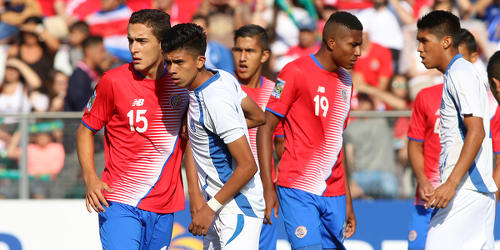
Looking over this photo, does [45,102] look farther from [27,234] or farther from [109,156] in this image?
[109,156]

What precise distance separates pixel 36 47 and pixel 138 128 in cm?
592

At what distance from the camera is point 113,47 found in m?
11.1

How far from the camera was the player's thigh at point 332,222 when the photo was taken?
254 inches

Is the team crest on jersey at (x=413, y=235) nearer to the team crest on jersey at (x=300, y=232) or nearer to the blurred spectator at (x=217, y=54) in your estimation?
the team crest on jersey at (x=300, y=232)

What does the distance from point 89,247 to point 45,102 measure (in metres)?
2.61

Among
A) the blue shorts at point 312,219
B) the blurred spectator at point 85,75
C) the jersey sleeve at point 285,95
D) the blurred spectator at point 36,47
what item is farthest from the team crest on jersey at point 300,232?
the blurred spectator at point 36,47

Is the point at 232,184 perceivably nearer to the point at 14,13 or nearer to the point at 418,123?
the point at 418,123

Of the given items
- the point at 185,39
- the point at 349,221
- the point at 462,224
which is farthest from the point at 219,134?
the point at 349,221

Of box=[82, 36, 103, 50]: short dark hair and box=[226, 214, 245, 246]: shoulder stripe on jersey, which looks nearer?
box=[226, 214, 245, 246]: shoulder stripe on jersey

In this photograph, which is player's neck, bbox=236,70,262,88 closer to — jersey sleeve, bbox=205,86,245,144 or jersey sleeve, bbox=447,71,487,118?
jersey sleeve, bbox=447,71,487,118

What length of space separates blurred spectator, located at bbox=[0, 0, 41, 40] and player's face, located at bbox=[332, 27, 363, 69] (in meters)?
6.40

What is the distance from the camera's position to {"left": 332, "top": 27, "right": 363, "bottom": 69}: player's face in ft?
20.7

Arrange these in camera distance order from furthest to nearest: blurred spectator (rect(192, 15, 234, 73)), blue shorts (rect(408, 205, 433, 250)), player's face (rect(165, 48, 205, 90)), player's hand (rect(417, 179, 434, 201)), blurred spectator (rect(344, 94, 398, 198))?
blurred spectator (rect(192, 15, 234, 73)) < blurred spectator (rect(344, 94, 398, 198)) < blue shorts (rect(408, 205, 433, 250)) < player's hand (rect(417, 179, 434, 201)) < player's face (rect(165, 48, 205, 90))

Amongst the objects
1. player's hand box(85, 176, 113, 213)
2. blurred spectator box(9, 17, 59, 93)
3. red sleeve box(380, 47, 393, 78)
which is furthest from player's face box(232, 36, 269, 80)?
blurred spectator box(9, 17, 59, 93)
